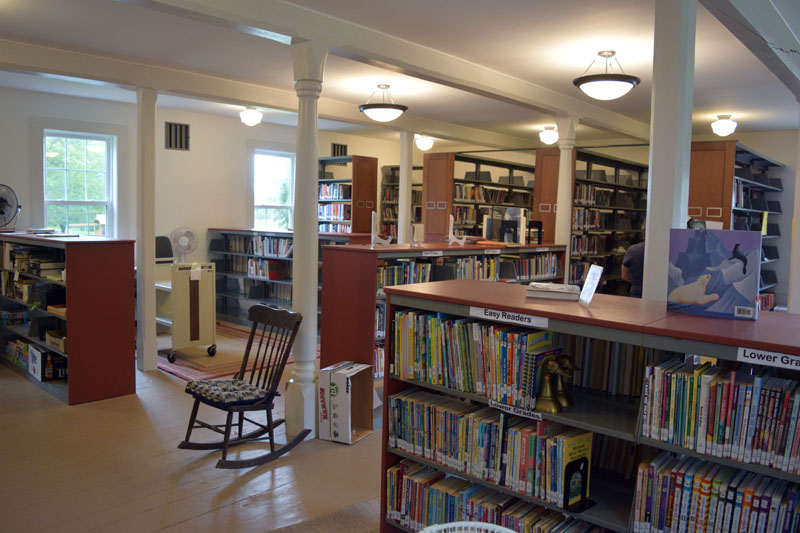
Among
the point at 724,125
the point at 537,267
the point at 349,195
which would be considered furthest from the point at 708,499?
the point at 349,195

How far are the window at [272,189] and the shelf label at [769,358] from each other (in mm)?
9204

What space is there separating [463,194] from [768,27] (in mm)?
5543

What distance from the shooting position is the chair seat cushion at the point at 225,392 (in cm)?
360

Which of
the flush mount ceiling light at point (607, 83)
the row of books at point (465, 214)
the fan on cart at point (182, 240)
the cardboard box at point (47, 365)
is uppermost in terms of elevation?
the flush mount ceiling light at point (607, 83)

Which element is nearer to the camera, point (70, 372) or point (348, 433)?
point (348, 433)

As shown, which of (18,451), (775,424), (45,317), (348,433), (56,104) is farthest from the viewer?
(56,104)

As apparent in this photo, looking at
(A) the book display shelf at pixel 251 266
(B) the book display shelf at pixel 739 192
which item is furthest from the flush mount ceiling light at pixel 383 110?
(B) the book display shelf at pixel 739 192

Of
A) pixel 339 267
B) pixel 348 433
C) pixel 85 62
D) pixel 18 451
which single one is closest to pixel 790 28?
pixel 339 267

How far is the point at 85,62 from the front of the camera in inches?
218

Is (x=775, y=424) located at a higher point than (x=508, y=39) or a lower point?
lower

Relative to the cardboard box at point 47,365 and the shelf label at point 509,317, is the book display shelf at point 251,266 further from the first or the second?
the shelf label at point 509,317

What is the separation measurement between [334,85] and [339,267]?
10.3ft

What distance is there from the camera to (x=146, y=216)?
577 centimetres

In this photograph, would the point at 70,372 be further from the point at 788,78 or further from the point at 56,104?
the point at 788,78
